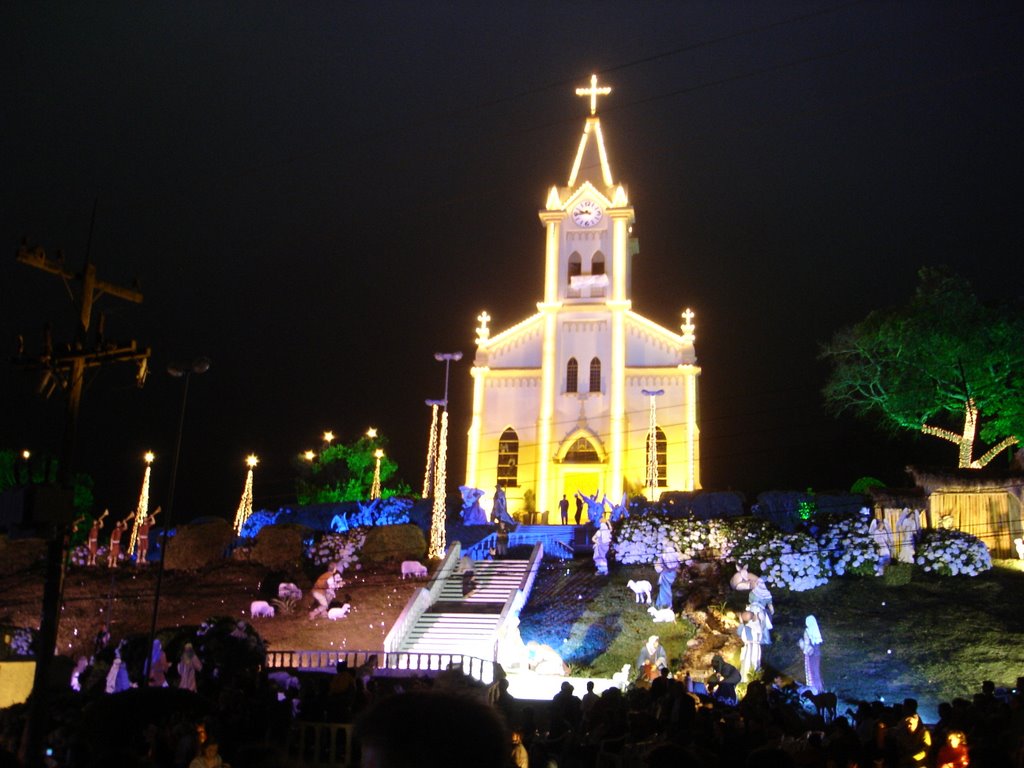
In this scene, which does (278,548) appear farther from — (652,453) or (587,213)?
(587,213)

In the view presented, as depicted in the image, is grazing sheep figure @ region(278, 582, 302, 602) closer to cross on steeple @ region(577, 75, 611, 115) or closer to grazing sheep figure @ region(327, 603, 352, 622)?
grazing sheep figure @ region(327, 603, 352, 622)

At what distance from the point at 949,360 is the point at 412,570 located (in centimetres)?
2166

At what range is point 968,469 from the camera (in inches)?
1221

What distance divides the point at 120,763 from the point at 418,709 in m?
2.70

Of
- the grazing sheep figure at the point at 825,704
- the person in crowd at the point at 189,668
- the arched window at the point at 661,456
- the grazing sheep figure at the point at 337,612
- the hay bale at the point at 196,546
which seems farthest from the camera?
the arched window at the point at 661,456

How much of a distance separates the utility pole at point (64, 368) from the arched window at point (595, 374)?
30.9m

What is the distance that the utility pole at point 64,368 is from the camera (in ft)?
40.0

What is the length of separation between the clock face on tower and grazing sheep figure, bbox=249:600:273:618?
26055 millimetres

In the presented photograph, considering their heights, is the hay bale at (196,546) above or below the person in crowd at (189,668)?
above

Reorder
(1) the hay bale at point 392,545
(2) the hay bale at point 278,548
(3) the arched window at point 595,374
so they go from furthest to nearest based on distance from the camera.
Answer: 1. (3) the arched window at point 595,374
2. (2) the hay bale at point 278,548
3. (1) the hay bale at point 392,545

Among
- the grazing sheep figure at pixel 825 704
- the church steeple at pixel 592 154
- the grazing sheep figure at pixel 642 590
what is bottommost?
the grazing sheep figure at pixel 825 704

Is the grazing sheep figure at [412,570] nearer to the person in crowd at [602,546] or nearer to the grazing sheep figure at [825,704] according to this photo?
the person in crowd at [602,546]

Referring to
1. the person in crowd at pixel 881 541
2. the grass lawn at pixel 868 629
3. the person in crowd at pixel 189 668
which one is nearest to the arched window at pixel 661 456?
the grass lawn at pixel 868 629

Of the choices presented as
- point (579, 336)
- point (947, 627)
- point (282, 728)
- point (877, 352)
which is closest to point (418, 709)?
point (282, 728)
